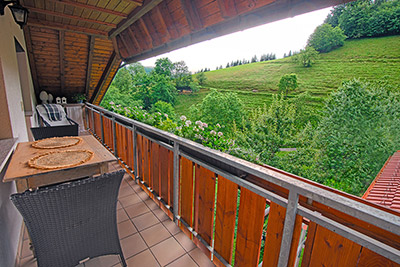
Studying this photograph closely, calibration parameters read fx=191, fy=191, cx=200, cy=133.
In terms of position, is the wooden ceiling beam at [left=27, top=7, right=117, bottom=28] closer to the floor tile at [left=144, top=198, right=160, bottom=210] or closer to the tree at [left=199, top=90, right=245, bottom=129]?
the floor tile at [left=144, top=198, right=160, bottom=210]

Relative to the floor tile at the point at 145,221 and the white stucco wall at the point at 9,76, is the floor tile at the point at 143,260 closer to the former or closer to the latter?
the floor tile at the point at 145,221

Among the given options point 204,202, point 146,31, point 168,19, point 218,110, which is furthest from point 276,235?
point 218,110

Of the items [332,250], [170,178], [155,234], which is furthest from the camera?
[170,178]

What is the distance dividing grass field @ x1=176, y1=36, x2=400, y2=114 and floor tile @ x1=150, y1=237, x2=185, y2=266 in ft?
120

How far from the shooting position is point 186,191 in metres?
1.75

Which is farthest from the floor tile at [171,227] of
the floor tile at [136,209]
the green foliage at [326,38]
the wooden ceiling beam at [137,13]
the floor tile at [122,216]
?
the green foliage at [326,38]

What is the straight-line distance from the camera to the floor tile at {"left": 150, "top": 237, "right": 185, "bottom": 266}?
163 centimetres

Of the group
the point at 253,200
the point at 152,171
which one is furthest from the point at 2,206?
the point at 253,200

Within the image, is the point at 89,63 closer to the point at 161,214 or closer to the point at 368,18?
the point at 161,214

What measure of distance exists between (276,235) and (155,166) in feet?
4.87

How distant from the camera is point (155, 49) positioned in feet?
15.0

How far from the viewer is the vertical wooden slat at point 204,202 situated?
4.75 ft

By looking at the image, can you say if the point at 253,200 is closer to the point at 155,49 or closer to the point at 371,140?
the point at 155,49

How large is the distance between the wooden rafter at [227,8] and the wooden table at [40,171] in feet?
7.44
